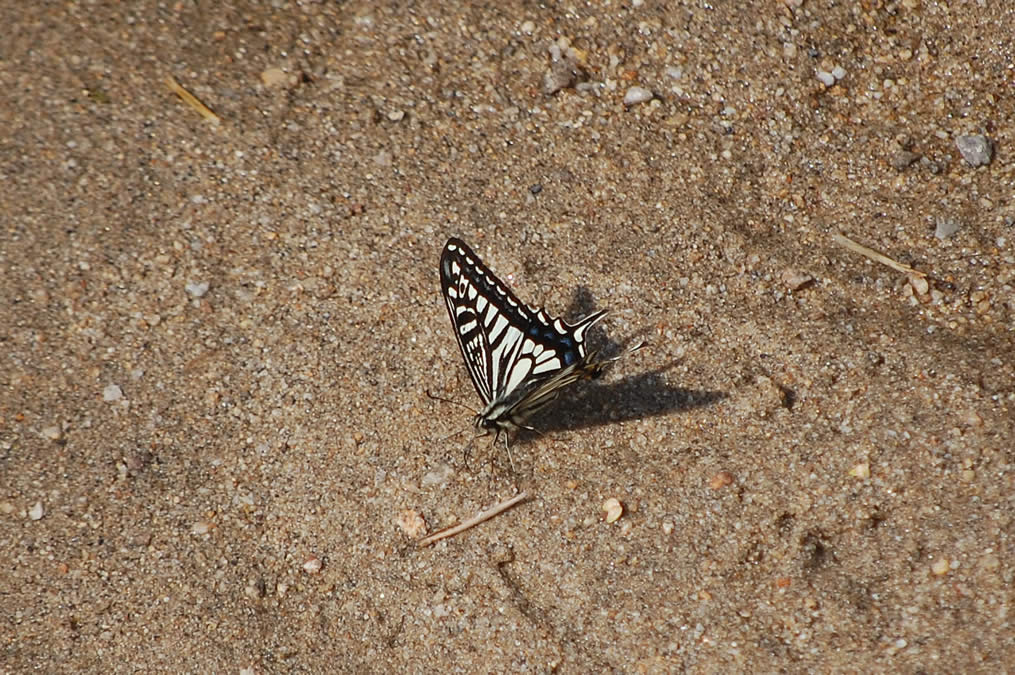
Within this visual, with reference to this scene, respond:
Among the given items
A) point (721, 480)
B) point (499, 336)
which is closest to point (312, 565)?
point (499, 336)

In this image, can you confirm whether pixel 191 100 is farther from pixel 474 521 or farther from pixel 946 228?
pixel 946 228

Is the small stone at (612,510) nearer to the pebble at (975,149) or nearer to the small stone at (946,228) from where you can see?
the small stone at (946,228)

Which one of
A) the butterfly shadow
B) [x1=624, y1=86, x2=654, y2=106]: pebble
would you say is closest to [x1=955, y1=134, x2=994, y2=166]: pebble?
[x1=624, y1=86, x2=654, y2=106]: pebble

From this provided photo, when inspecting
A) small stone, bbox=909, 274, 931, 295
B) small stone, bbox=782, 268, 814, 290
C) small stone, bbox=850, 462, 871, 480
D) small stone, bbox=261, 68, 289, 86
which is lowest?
small stone, bbox=850, 462, 871, 480

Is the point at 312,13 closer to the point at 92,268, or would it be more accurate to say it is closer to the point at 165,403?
the point at 92,268

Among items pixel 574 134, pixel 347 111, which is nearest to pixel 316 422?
pixel 347 111

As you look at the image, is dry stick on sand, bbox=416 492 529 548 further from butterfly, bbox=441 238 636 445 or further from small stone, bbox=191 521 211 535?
small stone, bbox=191 521 211 535
